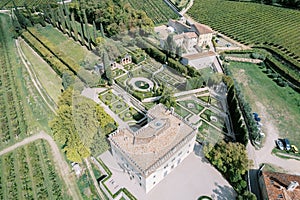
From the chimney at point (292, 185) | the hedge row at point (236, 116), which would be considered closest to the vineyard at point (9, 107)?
the hedge row at point (236, 116)

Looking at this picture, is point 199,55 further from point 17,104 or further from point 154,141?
point 17,104

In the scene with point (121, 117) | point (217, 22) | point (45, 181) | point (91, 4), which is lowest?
point (45, 181)

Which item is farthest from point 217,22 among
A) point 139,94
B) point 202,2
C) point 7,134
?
point 7,134

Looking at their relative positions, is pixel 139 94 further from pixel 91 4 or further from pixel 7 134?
pixel 91 4

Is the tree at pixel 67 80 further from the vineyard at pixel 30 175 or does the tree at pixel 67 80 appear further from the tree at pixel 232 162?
the tree at pixel 232 162

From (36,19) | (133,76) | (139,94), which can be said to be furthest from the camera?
(36,19)

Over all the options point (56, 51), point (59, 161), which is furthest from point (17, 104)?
point (59, 161)
